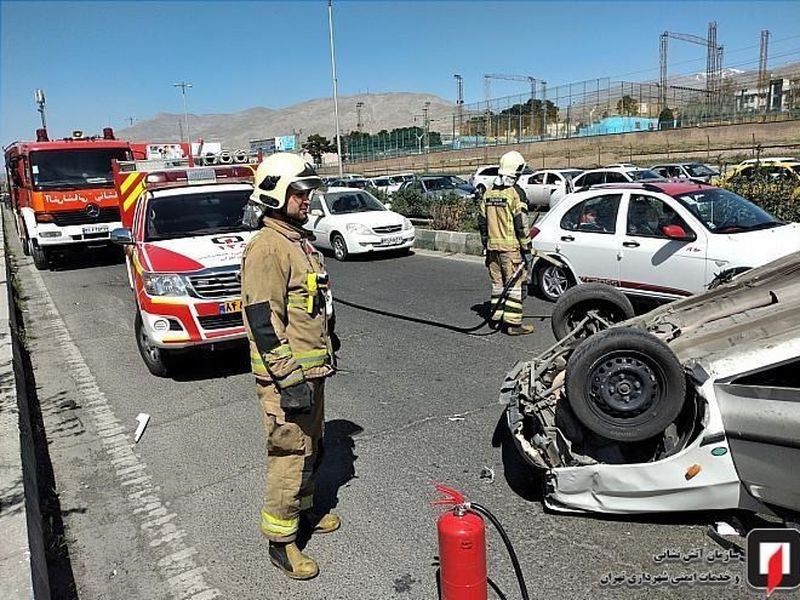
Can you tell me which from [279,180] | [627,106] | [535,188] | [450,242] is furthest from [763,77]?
[279,180]

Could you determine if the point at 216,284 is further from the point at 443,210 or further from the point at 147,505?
the point at 443,210

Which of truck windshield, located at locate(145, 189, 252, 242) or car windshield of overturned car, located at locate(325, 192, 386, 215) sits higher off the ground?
truck windshield, located at locate(145, 189, 252, 242)

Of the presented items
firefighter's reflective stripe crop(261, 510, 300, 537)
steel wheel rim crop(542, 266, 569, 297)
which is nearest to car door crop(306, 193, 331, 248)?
steel wheel rim crop(542, 266, 569, 297)

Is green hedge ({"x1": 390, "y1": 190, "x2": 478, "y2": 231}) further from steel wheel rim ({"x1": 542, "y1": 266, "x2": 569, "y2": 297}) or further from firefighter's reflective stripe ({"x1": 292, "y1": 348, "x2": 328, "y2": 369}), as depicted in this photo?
firefighter's reflective stripe ({"x1": 292, "y1": 348, "x2": 328, "y2": 369})

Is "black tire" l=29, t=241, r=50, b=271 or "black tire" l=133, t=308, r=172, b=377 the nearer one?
"black tire" l=133, t=308, r=172, b=377

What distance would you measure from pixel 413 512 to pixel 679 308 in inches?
92.5

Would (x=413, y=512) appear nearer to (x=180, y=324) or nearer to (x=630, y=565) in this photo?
(x=630, y=565)

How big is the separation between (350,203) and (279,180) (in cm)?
1250

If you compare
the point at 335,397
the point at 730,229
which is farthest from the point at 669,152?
the point at 335,397

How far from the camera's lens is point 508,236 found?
7.73 m

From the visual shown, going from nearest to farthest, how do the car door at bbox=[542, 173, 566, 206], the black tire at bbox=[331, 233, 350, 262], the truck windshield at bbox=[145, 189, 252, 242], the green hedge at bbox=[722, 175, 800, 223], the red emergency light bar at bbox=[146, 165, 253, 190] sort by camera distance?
1. the truck windshield at bbox=[145, 189, 252, 242]
2. the red emergency light bar at bbox=[146, 165, 253, 190]
3. the green hedge at bbox=[722, 175, 800, 223]
4. the black tire at bbox=[331, 233, 350, 262]
5. the car door at bbox=[542, 173, 566, 206]

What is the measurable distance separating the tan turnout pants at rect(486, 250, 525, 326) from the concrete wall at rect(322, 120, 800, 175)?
27829 millimetres

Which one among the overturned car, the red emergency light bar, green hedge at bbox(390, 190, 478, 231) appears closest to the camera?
the overturned car

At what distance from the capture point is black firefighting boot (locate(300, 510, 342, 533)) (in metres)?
3.80
